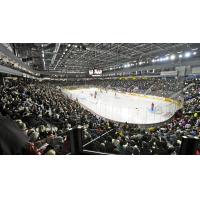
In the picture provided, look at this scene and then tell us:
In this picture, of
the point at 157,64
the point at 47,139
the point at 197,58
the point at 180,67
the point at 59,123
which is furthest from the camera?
the point at 157,64

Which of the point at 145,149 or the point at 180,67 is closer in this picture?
the point at 145,149

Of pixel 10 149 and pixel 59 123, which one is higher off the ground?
pixel 10 149

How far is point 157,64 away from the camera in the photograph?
16.3 meters

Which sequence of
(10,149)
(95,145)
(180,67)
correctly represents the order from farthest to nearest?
1. (180,67)
2. (95,145)
3. (10,149)

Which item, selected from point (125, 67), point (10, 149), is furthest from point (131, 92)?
point (10, 149)

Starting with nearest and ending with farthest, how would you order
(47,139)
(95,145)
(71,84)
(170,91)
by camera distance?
(95,145) < (47,139) < (170,91) < (71,84)

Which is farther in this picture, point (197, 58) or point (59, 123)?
point (197, 58)

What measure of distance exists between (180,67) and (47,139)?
13.3 m
